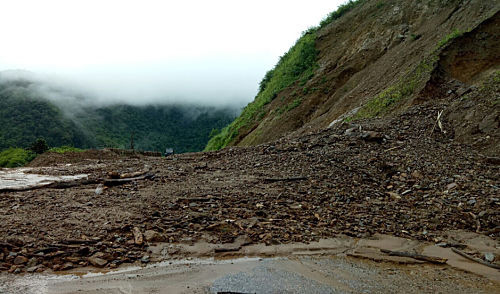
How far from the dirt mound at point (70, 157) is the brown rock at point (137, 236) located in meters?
9.33

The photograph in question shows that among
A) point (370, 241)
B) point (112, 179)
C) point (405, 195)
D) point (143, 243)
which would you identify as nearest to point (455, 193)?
point (405, 195)

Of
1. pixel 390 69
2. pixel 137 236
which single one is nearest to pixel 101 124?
pixel 390 69

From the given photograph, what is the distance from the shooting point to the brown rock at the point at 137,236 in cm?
379

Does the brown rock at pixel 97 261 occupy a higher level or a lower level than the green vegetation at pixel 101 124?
lower

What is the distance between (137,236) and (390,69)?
11229 millimetres

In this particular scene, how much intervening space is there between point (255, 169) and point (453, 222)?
3.69m

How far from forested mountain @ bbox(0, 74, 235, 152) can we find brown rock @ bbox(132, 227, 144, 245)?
3611 centimetres

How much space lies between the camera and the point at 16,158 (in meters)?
19.5

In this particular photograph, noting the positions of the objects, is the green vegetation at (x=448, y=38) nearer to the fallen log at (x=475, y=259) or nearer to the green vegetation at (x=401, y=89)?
the green vegetation at (x=401, y=89)

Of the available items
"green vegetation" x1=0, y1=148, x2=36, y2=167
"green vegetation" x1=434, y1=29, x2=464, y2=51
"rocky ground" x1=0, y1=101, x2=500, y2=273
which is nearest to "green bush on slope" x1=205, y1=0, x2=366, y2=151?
"green vegetation" x1=434, y1=29, x2=464, y2=51

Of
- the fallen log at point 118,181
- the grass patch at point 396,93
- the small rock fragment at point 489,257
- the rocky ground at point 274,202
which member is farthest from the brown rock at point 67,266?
the grass patch at point 396,93

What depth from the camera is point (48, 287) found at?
2973 millimetres

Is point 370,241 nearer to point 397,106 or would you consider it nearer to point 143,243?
point 143,243

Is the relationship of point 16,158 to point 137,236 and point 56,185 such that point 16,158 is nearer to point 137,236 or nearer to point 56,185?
point 56,185
